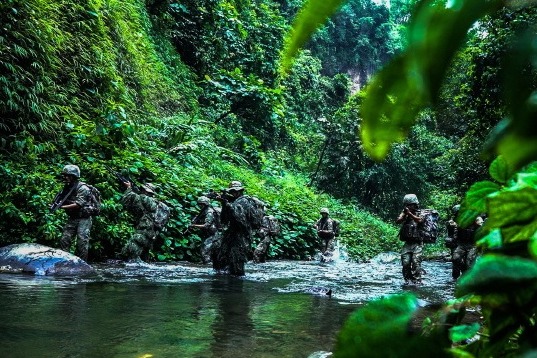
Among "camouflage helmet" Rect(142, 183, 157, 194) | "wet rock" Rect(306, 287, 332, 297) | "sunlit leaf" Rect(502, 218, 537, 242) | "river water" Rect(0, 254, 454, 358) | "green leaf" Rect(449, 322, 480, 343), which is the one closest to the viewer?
"sunlit leaf" Rect(502, 218, 537, 242)

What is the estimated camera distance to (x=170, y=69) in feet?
60.1

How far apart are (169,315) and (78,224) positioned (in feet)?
15.2

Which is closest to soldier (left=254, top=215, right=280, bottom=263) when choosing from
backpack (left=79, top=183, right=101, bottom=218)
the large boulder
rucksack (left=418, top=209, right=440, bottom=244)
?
rucksack (left=418, top=209, right=440, bottom=244)

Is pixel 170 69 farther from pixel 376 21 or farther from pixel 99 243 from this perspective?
pixel 376 21

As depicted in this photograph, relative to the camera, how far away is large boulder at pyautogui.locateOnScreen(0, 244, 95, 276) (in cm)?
768

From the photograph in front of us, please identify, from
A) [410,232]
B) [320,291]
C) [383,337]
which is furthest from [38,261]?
[383,337]

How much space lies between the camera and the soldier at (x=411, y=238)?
9461 mm

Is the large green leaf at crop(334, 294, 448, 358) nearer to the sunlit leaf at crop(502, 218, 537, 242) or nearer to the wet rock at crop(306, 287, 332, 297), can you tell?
the sunlit leaf at crop(502, 218, 537, 242)

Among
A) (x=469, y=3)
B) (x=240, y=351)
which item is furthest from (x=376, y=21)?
(x=469, y=3)

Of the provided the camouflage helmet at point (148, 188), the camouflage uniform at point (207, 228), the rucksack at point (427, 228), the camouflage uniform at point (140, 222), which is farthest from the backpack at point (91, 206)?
the rucksack at point (427, 228)

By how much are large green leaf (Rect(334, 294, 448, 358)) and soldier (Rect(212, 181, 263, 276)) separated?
860cm

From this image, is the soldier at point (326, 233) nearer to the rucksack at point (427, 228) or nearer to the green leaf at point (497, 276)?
the rucksack at point (427, 228)

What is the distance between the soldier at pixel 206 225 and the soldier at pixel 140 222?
1296 millimetres

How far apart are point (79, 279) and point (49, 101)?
4.92 m
